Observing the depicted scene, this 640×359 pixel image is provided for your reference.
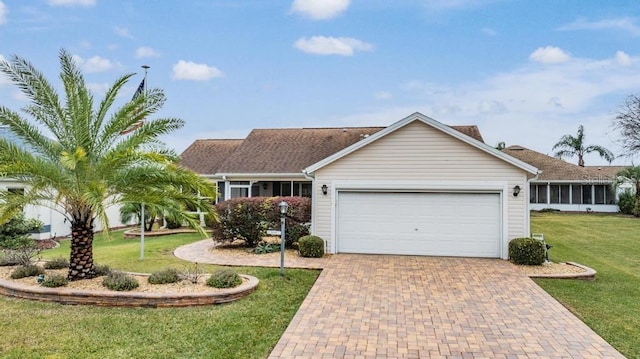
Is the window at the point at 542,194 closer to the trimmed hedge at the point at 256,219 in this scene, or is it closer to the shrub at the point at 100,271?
the trimmed hedge at the point at 256,219

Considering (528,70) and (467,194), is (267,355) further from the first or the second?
(528,70)

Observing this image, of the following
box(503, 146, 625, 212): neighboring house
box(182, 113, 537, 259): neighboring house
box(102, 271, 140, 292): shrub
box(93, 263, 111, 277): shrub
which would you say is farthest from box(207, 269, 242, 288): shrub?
box(503, 146, 625, 212): neighboring house

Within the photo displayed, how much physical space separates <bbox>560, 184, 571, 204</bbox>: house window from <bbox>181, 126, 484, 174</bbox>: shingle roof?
15636 millimetres

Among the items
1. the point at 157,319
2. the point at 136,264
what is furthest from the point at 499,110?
the point at 157,319

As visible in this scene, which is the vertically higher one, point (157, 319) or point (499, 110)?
point (499, 110)

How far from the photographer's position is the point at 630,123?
84.3ft

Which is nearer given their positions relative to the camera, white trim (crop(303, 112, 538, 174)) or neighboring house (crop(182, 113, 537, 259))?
white trim (crop(303, 112, 538, 174))

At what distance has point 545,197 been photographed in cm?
3506

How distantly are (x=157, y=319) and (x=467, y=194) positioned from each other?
10.3 m

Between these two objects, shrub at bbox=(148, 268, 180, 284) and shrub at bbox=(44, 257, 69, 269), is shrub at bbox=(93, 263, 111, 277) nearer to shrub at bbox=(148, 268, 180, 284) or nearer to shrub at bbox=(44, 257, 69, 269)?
shrub at bbox=(148, 268, 180, 284)

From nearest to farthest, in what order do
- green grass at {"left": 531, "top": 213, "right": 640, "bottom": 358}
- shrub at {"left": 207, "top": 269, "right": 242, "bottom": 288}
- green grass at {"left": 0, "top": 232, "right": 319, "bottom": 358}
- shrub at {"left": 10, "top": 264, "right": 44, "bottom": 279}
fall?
1. green grass at {"left": 0, "top": 232, "right": 319, "bottom": 358}
2. green grass at {"left": 531, "top": 213, "right": 640, "bottom": 358}
3. shrub at {"left": 207, "top": 269, "right": 242, "bottom": 288}
4. shrub at {"left": 10, "top": 264, "right": 44, "bottom": 279}

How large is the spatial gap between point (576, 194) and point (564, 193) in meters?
0.93

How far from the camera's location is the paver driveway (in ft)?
20.5

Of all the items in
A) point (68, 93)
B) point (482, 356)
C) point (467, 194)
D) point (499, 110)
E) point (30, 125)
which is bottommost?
point (482, 356)
